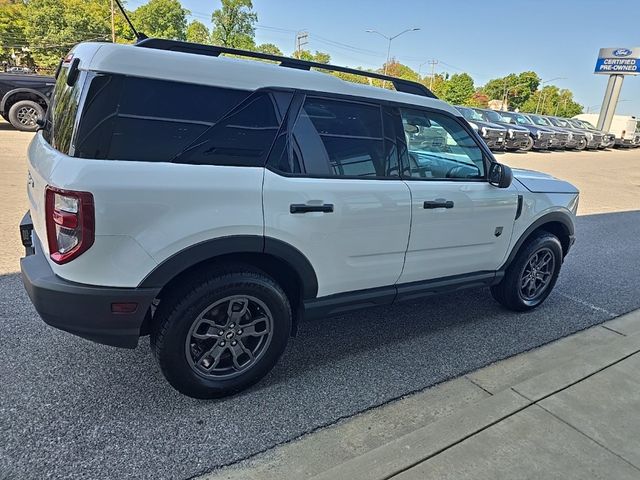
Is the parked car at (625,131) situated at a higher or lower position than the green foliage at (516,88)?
lower

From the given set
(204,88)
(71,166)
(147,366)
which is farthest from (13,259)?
(204,88)

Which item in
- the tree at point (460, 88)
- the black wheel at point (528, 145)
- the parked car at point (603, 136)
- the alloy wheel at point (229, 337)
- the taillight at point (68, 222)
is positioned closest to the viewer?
the taillight at point (68, 222)

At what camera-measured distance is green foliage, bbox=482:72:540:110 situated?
90.2m

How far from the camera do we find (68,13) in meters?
60.2

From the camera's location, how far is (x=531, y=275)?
4199 millimetres

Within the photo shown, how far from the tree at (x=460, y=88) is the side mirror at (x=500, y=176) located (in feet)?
276

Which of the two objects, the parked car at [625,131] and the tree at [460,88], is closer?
the parked car at [625,131]

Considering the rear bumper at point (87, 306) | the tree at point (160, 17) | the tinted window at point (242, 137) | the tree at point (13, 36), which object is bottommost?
the rear bumper at point (87, 306)

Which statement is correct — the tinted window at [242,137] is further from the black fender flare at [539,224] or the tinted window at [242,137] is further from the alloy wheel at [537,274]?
the alloy wheel at [537,274]

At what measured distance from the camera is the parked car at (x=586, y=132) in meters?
25.9

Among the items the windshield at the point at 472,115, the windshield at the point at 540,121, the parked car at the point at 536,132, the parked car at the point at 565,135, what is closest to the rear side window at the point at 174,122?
the windshield at the point at 472,115

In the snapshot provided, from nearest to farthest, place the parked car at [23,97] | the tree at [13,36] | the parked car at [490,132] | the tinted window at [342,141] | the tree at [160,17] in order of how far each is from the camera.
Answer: the tinted window at [342,141], the parked car at [23,97], the parked car at [490,132], the tree at [13,36], the tree at [160,17]

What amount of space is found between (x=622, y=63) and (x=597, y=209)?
3561 centimetres

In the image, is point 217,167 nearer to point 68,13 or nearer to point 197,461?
point 197,461
